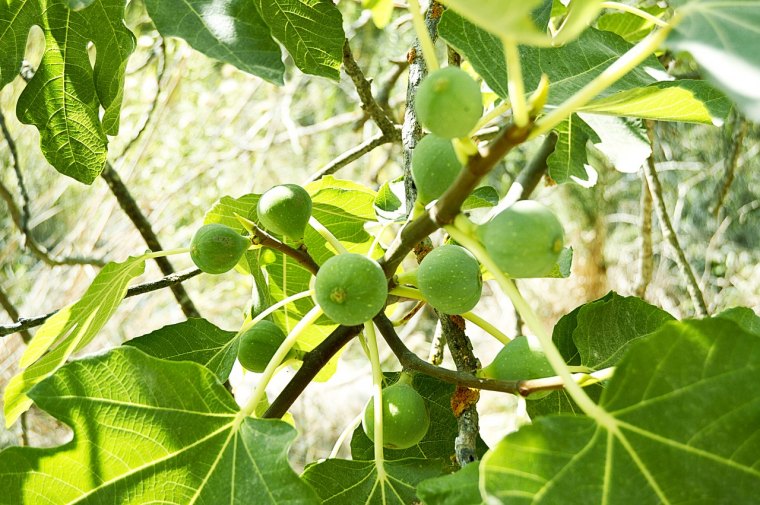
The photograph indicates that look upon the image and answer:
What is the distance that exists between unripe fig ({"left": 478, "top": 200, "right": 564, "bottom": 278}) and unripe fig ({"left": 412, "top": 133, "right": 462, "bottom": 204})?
132 mm

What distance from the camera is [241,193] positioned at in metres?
4.34

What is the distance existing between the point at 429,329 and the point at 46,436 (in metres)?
2.33

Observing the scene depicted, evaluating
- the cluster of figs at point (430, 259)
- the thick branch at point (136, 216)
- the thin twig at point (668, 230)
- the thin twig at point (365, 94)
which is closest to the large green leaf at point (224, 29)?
the cluster of figs at point (430, 259)

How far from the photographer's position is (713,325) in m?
0.65

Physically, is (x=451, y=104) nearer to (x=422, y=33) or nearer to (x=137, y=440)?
(x=422, y=33)

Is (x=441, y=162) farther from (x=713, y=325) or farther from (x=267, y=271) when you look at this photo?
(x=267, y=271)

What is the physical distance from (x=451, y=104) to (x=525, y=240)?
0.14 metres

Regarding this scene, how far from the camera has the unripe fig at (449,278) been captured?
82 cm

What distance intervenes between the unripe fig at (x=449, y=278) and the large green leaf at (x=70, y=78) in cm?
60

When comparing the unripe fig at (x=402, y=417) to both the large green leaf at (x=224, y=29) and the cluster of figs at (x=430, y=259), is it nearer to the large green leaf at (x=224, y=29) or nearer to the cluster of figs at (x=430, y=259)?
the cluster of figs at (x=430, y=259)

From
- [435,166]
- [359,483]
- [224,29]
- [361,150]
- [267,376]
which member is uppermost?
[361,150]

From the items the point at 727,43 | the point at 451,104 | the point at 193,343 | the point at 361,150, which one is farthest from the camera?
the point at 361,150

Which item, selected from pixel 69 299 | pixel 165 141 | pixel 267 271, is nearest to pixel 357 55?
pixel 165 141

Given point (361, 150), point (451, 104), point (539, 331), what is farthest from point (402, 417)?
point (361, 150)
